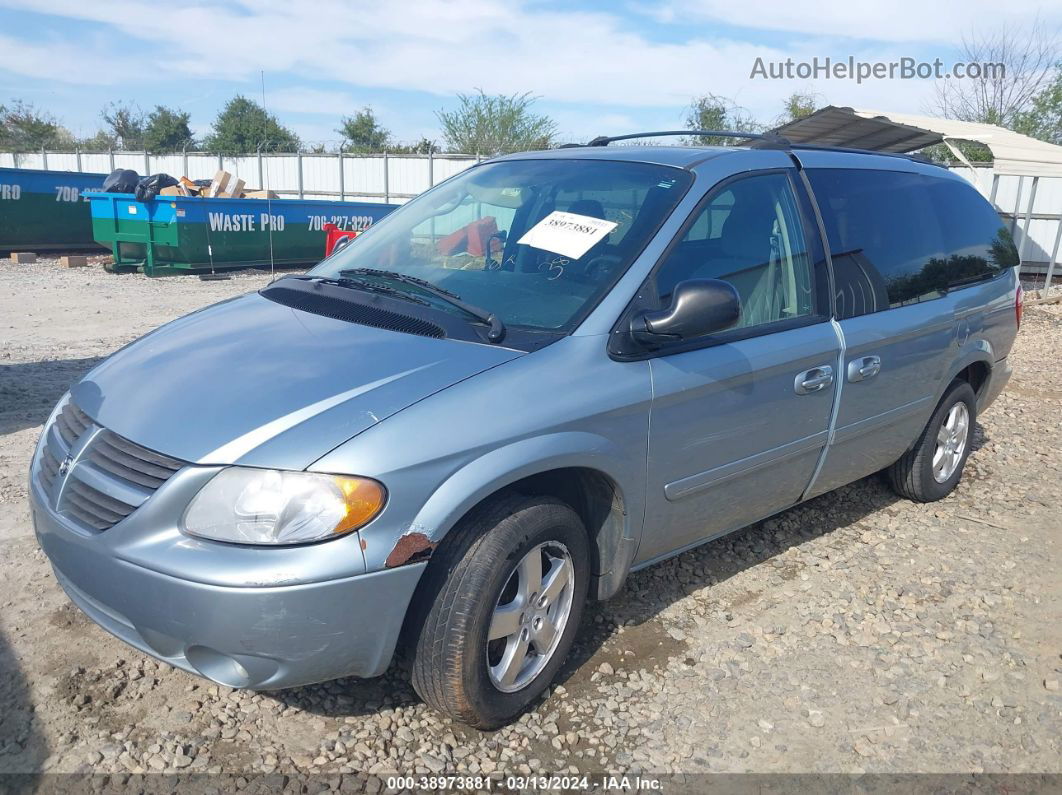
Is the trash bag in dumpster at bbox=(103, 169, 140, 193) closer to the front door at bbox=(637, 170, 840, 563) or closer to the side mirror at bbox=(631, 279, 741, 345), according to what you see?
the front door at bbox=(637, 170, 840, 563)

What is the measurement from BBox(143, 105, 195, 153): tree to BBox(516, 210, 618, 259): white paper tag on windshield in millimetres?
55572

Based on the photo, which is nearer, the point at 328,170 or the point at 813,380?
the point at 813,380

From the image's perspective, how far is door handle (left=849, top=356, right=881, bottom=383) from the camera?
150 inches

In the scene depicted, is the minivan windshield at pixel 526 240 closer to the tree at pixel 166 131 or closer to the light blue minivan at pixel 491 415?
the light blue minivan at pixel 491 415

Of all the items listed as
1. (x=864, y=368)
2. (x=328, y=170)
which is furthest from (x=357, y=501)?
(x=328, y=170)

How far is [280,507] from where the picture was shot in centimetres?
229

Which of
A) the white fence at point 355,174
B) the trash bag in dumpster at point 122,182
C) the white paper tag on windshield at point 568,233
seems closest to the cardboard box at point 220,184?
the trash bag in dumpster at point 122,182

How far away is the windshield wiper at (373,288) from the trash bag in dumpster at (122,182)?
13.3 metres

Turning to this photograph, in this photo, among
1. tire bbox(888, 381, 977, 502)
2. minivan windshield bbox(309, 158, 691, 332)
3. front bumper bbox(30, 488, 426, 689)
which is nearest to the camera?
front bumper bbox(30, 488, 426, 689)

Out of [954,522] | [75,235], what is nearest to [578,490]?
[954,522]

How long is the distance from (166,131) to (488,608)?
192 ft

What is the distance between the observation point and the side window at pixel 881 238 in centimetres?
389

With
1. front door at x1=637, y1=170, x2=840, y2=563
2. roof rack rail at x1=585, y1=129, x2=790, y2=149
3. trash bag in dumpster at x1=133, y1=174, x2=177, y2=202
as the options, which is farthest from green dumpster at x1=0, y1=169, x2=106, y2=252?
front door at x1=637, y1=170, x2=840, y2=563

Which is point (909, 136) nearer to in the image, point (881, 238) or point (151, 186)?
point (881, 238)
